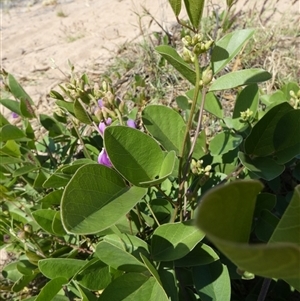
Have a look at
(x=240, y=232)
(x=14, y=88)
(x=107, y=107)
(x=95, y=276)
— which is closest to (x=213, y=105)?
(x=107, y=107)

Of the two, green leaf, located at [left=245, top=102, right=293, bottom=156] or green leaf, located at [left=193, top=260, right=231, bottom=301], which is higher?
green leaf, located at [left=245, top=102, right=293, bottom=156]

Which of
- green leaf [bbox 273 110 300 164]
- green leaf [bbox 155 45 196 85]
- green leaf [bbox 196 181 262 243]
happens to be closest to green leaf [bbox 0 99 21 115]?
green leaf [bbox 155 45 196 85]

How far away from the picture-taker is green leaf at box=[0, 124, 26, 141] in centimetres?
145

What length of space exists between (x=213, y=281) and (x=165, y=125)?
0.41 metres

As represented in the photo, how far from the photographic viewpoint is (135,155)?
2.71 ft

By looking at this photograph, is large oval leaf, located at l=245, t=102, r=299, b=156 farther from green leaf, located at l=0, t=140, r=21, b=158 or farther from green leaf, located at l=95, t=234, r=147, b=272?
green leaf, located at l=0, t=140, r=21, b=158

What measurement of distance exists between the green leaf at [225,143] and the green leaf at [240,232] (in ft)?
2.56

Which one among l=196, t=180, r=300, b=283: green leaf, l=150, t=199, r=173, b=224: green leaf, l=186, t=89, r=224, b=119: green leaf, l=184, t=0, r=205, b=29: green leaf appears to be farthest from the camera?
l=186, t=89, r=224, b=119: green leaf

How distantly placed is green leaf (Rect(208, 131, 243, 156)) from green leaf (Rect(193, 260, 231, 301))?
14.4 inches

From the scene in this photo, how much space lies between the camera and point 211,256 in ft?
3.15

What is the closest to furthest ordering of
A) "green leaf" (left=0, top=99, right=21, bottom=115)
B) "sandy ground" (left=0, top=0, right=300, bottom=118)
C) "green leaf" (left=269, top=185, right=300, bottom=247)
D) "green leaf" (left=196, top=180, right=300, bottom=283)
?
1. "green leaf" (left=196, top=180, right=300, bottom=283)
2. "green leaf" (left=269, top=185, right=300, bottom=247)
3. "green leaf" (left=0, top=99, right=21, bottom=115)
4. "sandy ground" (left=0, top=0, right=300, bottom=118)

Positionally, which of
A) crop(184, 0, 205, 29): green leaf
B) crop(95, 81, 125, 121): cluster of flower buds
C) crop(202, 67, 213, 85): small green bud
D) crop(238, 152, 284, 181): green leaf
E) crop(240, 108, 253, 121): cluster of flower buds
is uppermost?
crop(184, 0, 205, 29): green leaf

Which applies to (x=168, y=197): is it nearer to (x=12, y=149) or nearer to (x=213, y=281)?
(x=213, y=281)

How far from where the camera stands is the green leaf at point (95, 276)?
1012 mm
